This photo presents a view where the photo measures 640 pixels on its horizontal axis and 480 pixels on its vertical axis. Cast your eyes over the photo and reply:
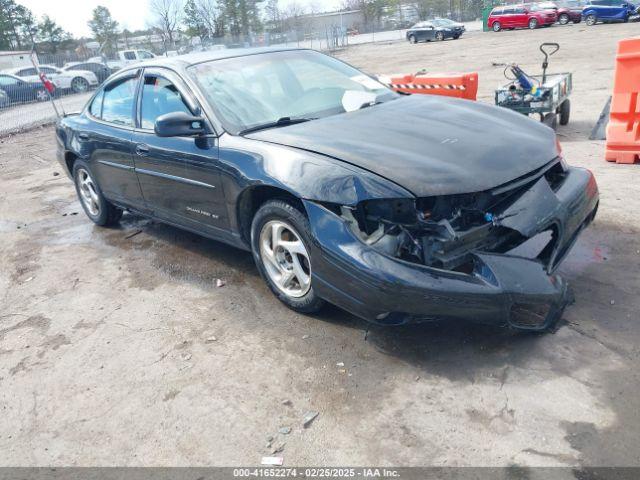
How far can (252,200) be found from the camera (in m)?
3.65

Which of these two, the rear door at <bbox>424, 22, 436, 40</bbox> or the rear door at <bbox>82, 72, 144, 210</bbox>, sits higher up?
the rear door at <bbox>82, 72, 144, 210</bbox>

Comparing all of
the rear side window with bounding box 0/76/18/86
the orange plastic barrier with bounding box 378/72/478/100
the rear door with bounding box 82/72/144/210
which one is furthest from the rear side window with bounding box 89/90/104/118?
the rear side window with bounding box 0/76/18/86

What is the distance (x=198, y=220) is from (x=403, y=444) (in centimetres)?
245

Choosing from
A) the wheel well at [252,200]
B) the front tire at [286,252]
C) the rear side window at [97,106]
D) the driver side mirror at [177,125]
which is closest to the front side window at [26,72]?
the rear side window at [97,106]

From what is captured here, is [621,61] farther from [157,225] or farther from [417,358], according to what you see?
[157,225]

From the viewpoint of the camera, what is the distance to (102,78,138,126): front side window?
473 cm

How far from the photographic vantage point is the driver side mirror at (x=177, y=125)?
3596 mm

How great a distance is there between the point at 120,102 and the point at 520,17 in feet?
120

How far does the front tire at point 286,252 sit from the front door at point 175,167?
41 centimetres

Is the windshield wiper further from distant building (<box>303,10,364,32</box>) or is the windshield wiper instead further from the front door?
distant building (<box>303,10,364,32</box>)

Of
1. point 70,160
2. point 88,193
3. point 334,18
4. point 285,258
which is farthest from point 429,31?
point 334,18

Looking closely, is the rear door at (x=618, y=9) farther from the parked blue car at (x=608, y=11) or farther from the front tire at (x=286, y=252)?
the front tire at (x=286, y=252)

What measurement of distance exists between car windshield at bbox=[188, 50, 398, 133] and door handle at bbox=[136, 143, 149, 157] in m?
0.76

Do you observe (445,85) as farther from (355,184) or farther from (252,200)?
(355,184)
